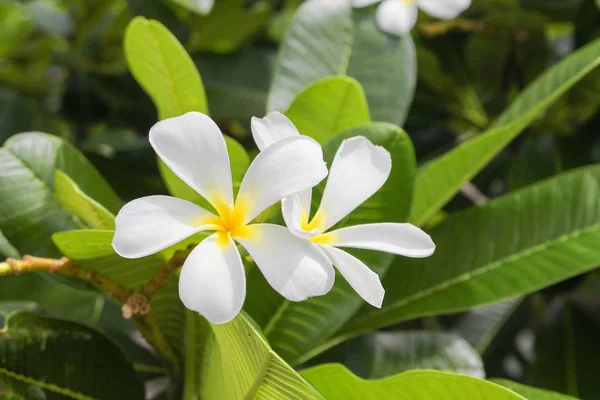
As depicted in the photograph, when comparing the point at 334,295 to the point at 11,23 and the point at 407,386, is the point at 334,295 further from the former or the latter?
the point at 11,23

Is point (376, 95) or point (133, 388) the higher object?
point (376, 95)

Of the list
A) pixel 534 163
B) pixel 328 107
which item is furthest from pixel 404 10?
pixel 534 163

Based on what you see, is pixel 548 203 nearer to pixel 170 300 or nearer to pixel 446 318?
pixel 170 300

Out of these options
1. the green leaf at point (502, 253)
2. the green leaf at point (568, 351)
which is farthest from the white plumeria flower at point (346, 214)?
the green leaf at point (568, 351)

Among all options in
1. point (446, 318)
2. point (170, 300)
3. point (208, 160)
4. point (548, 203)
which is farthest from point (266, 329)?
point (446, 318)

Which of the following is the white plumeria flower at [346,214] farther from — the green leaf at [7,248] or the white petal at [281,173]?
the green leaf at [7,248]

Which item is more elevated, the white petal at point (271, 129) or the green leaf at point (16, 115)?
the white petal at point (271, 129)

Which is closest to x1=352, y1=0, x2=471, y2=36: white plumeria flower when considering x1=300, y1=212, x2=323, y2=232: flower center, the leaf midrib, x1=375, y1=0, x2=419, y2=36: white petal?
x1=375, y1=0, x2=419, y2=36: white petal
